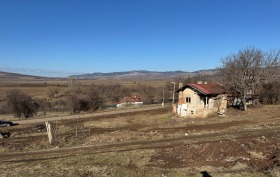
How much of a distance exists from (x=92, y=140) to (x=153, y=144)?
683 centimetres

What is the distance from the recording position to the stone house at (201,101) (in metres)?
42.0

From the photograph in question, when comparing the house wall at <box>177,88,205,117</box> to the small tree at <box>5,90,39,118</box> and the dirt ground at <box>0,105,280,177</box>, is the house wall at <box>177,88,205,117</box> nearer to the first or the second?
the dirt ground at <box>0,105,280,177</box>

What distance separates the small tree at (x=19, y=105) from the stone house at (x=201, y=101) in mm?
43310

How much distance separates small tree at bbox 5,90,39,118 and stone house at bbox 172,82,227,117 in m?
43.3

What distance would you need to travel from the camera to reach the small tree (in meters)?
71.2

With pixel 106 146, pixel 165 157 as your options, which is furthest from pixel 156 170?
pixel 106 146

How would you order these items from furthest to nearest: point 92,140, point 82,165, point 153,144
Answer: point 92,140, point 153,144, point 82,165

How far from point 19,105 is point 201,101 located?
4798cm

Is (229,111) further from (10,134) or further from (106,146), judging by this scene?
(10,134)

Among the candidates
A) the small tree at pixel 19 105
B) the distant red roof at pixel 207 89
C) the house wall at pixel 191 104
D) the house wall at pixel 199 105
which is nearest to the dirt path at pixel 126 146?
the house wall at pixel 199 105

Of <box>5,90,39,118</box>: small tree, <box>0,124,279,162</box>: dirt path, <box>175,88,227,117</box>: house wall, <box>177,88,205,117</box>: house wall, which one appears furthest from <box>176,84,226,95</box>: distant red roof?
<box>5,90,39,118</box>: small tree

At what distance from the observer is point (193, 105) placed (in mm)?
43188

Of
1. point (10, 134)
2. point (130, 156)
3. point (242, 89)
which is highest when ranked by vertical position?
point (242, 89)

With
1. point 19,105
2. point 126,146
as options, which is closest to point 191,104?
point 126,146
